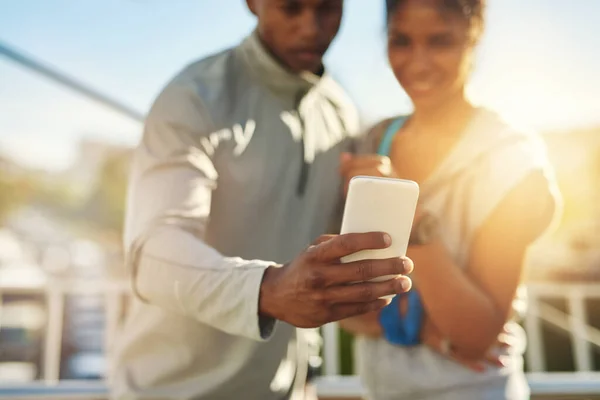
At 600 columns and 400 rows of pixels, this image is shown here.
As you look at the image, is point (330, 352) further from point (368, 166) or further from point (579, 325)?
point (579, 325)

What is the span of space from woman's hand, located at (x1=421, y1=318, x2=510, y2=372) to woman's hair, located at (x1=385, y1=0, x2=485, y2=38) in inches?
15.4

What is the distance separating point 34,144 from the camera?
4938 millimetres

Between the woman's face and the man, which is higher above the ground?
the woman's face

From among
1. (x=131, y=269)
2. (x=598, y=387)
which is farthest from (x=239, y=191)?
(x=598, y=387)

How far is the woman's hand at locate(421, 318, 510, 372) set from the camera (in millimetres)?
635

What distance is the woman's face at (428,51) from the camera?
2.20ft

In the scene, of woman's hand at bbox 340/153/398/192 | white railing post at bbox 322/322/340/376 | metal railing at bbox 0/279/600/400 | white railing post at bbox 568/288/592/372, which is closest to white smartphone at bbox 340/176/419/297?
woman's hand at bbox 340/153/398/192

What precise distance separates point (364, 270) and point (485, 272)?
12.5 inches

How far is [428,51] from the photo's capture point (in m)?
0.69

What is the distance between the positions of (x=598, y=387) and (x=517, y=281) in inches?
26.8

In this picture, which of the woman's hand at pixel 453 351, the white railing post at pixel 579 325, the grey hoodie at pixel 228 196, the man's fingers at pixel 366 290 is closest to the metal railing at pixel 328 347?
the white railing post at pixel 579 325

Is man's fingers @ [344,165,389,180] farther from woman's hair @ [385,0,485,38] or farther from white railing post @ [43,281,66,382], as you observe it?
white railing post @ [43,281,66,382]

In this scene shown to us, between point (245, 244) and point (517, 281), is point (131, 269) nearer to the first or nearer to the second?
point (245, 244)

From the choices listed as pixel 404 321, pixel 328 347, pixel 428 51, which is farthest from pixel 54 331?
pixel 428 51
